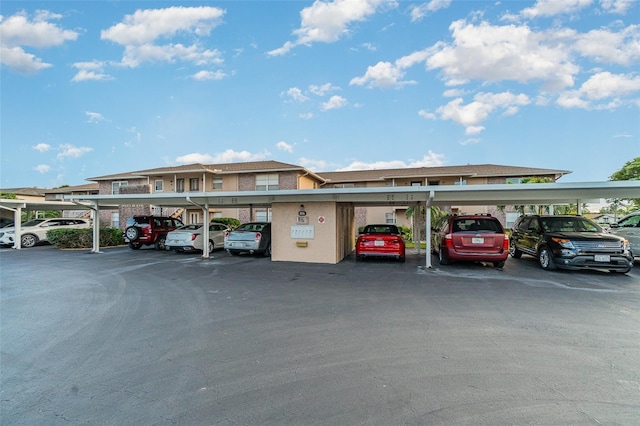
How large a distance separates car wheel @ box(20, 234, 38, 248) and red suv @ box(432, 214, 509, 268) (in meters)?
21.0

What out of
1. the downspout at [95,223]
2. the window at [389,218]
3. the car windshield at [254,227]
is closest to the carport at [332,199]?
the car windshield at [254,227]

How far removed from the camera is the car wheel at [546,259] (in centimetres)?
923

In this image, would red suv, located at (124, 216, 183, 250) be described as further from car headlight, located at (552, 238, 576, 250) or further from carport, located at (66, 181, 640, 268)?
car headlight, located at (552, 238, 576, 250)

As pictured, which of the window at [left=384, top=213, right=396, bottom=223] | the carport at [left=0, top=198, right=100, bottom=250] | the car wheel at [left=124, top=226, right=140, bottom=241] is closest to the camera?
the carport at [left=0, top=198, right=100, bottom=250]

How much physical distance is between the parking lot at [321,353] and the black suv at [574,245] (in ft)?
3.49

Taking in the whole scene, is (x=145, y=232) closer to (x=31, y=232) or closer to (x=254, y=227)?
(x=254, y=227)

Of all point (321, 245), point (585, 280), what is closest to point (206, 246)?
point (321, 245)

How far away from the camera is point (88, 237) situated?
53.4 feet

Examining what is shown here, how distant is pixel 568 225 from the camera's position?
10.0 meters

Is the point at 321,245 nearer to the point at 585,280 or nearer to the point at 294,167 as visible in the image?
the point at 585,280

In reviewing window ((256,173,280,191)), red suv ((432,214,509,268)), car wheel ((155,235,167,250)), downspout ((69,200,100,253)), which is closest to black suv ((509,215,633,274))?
red suv ((432,214,509,268))

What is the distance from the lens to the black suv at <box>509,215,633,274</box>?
8359 mm

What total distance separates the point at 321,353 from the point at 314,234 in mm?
7883

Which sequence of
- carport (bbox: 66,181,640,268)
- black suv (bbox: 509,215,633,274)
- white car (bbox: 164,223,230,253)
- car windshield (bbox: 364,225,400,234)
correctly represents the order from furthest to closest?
white car (bbox: 164,223,230,253)
car windshield (bbox: 364,225,400,234)
carport (bbox: 66,181,640,268)
black suv (bbox: 509,215,633,274)
